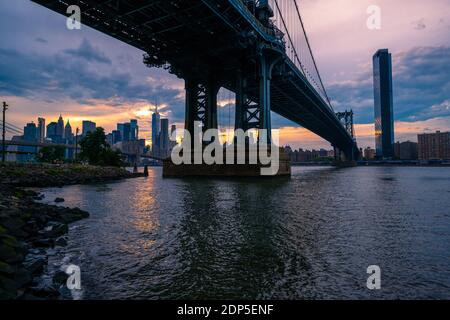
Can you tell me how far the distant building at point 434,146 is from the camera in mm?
174375

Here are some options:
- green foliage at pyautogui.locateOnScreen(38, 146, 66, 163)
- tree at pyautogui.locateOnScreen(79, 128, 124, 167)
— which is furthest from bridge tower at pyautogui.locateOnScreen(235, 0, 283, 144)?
green foliage at pyautogui.locateOnScreen(38, 146, 66, 163)

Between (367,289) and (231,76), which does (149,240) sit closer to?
(367,289)

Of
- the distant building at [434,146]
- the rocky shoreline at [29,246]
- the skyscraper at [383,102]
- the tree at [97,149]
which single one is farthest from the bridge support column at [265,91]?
the distant building at [434,146]

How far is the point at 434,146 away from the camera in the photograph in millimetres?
180750

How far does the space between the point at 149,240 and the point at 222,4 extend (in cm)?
3111

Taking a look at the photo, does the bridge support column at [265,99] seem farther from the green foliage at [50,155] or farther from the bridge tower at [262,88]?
the green foliage at [50,155]

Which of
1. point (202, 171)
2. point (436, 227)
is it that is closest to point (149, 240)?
point (436, 227)

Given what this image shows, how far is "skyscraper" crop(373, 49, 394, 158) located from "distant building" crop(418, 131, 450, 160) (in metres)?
35.8

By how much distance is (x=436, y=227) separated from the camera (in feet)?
32.1

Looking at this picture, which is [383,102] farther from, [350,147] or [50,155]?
[50,155]

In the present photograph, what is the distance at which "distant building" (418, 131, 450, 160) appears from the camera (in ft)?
572

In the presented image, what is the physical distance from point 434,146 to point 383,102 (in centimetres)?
6553

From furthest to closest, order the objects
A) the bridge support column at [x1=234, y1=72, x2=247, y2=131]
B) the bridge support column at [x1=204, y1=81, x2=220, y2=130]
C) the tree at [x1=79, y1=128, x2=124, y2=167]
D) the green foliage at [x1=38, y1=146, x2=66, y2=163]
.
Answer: the green foliage at [x1=38, y1=146, x2=66, y2=163] < the tree at [x1=79, y1=128, x2=124, y2=167] < the bridge support column at [x1=204, y1=81, x2=220, y2=130] < the bridge support column at [x1=234, y1=72, x2=247, y2=131]

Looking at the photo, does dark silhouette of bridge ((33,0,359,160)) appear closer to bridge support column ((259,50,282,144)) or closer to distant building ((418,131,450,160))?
bridge support column ((259,50,282,144))
